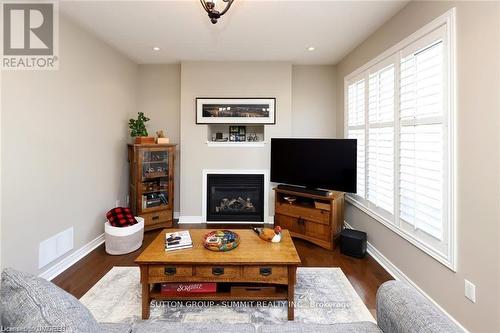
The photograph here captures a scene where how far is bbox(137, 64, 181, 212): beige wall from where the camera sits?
14.0 feet

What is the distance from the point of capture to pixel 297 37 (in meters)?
3.09

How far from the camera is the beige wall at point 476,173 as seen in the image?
1.50 m

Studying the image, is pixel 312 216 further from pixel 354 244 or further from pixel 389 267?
pixel 389 267

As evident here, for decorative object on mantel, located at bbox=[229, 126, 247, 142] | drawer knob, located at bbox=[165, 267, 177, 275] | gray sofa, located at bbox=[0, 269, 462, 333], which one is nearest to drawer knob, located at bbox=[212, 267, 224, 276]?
drawer knob, located at bbox=[165, 267, 177, 275]

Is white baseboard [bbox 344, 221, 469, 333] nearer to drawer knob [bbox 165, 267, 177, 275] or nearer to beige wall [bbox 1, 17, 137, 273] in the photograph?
drawer knob [bbox 165, 267, 177, 275]

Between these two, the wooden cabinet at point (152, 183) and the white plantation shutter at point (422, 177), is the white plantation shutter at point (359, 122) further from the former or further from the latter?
the wooden cabinet at point (152, 183)

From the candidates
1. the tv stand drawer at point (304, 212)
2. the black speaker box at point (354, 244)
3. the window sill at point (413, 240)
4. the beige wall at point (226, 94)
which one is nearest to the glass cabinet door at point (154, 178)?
the beige wall at point (226, 94)

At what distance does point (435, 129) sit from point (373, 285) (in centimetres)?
155

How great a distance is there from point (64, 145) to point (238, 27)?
2351 mm

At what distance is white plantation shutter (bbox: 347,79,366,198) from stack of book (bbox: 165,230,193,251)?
92.2 inches

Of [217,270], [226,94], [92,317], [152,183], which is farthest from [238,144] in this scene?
[92,317]

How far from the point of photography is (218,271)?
187 centimetres

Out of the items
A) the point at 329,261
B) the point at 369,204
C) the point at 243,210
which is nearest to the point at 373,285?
the point at 329,261

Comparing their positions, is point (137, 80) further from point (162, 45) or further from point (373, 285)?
point (373, 285)
